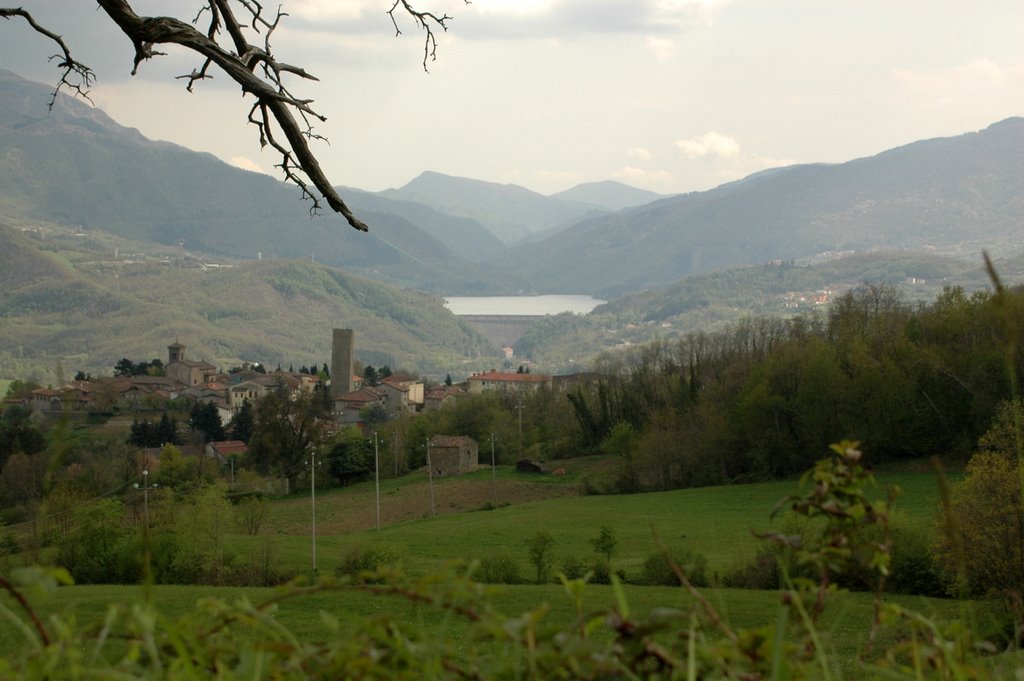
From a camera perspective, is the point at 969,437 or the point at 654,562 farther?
the point at 969,437

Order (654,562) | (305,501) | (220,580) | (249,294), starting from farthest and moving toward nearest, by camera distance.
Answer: (249,294) < (305,501) < (220,580) < (654,562)

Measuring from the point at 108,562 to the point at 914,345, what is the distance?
3020 cm

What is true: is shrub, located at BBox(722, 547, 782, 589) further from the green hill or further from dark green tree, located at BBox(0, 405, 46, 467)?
the green hill

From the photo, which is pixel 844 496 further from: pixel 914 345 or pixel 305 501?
pixel 305 501

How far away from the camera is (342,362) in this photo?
89625mm

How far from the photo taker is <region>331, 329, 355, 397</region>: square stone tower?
88250 mm

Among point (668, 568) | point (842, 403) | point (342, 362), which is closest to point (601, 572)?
point (668, 568)

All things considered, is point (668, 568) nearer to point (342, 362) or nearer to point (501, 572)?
point (501, 572)

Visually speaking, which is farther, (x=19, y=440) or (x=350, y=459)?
(x=350, y=459)

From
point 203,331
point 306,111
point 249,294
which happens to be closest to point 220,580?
point 306,111

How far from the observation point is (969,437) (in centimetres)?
3803

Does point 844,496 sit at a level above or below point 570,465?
above

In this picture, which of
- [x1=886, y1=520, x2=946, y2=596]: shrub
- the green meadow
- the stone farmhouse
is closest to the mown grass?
the green meadow

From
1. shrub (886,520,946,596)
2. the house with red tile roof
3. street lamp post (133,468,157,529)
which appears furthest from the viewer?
the house with red tile roof
